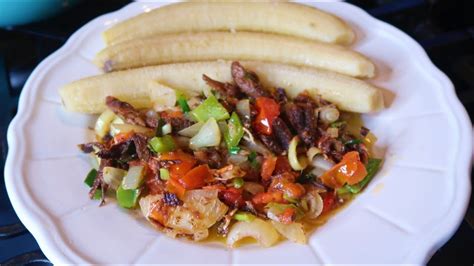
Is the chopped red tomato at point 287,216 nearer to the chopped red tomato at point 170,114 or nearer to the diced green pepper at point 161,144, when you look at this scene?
the diced green pepper at point 161,144

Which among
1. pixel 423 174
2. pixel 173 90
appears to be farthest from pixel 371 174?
pixel 173 90

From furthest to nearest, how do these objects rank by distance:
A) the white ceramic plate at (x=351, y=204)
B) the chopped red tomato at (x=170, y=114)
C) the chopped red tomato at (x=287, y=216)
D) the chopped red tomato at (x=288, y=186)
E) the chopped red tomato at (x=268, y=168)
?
the chopped red tomato at (x=170, y=114) → the chopped red tomato at (x=268, y=168) → the chopped red tomato at (x=288, y=186) → the chopped red tomato at (x=287, y=216) → the white ceramic plate at (x=351, y=204)

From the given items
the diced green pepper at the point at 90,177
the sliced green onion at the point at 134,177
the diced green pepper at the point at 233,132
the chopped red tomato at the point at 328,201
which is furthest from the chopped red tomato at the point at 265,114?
the diced green pepper at the point at 90,177

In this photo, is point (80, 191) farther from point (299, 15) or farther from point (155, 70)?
point (299, 15)

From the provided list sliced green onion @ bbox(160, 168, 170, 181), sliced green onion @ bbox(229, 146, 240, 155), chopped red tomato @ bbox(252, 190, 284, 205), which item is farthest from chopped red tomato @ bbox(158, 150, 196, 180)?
chopped red tomato @ bbox(252, 190, 284, 205)

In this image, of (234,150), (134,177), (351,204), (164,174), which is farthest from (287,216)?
(134,177)

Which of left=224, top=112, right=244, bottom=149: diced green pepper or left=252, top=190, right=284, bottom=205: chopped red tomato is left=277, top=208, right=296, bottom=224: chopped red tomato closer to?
left=252, top=190, right=284, bottom=205: chopped red tomato
